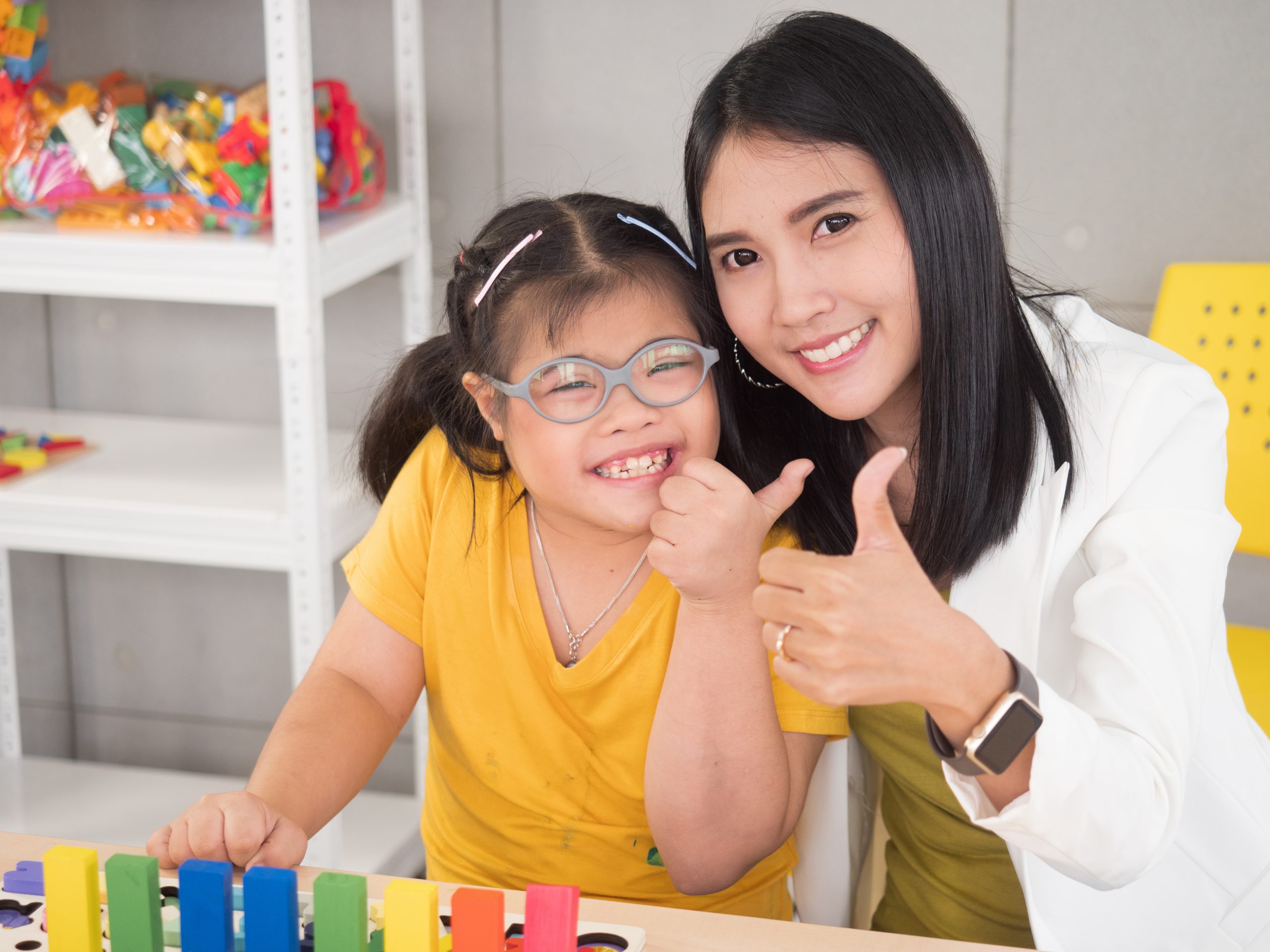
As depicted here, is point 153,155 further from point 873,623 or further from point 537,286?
point 873,623

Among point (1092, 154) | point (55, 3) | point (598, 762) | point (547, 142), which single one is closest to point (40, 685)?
point (55, 3)

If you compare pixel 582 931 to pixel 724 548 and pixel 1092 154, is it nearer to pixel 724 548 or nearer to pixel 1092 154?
pixel 724 548

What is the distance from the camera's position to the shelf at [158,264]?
6.04 ft

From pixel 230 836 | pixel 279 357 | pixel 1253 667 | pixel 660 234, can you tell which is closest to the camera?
pixel 230 836

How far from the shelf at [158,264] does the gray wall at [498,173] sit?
47cm

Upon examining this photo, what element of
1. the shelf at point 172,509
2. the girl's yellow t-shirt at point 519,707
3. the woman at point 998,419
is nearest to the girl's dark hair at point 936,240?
the woman at point 998,419

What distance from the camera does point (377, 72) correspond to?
7.40ft

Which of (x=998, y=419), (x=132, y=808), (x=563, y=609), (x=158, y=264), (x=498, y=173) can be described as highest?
(x=498, y=173)

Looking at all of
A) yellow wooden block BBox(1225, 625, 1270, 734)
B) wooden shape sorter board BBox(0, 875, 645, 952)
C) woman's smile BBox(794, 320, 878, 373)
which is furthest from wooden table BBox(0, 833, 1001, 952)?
yellow wooden block BBox(1225, 625, 1270, 734)

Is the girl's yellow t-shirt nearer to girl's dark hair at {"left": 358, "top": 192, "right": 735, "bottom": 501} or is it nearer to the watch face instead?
girl's dark hair at {"left": 358, "top": 192, "right": 735, "bottom": 501}

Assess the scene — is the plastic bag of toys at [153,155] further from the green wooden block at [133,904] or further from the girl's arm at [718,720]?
the green wooden block at [133,904]

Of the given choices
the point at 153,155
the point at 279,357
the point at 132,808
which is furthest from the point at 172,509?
the point at 132,808

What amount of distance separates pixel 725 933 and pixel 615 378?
52 cm

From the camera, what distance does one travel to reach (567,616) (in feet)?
4.46
